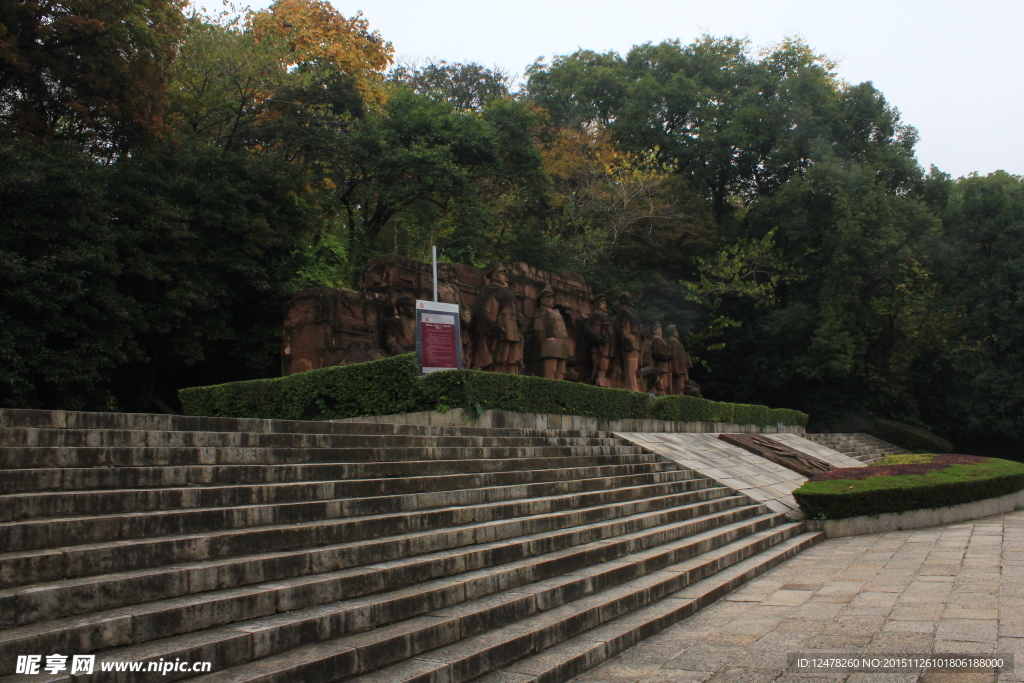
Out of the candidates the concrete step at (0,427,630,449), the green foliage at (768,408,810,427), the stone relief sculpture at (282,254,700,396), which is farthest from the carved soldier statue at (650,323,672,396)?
the concrete step at (0,427,630,449)

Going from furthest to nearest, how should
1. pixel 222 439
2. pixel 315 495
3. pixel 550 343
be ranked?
pixel 550 343, pixel 222 439, pixel 315 495

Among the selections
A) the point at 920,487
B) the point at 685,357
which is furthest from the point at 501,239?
the point at 920,487

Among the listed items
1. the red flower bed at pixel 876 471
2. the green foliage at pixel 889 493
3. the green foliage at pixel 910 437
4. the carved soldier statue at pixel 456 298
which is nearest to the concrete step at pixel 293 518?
the green foliage at pixel 889 493

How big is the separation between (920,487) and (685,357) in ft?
43.5

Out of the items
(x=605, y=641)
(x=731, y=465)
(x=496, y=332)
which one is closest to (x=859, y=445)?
(x=731, y=465)

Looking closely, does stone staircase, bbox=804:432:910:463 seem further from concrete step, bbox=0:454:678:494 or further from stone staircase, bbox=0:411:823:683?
stone staircase, bbox=0:411:823:683

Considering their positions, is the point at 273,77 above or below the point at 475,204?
above

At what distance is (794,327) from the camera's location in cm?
2917

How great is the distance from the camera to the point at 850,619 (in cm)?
584

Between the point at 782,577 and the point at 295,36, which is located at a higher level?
the point at 295,36

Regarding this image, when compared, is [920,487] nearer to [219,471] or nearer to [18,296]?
[219,471]

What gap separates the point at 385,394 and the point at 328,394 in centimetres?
107

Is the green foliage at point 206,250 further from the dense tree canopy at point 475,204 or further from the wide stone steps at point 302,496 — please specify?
the wide stone steps at point 302,496

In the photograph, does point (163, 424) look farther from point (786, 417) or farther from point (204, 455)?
point (786, 417)
